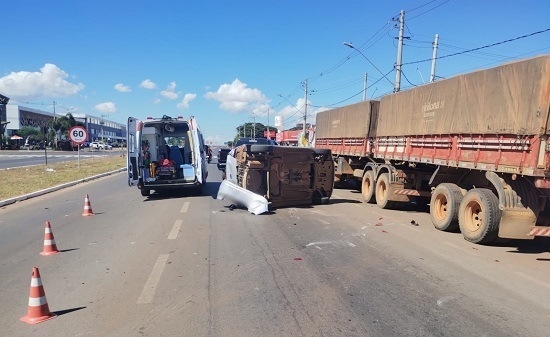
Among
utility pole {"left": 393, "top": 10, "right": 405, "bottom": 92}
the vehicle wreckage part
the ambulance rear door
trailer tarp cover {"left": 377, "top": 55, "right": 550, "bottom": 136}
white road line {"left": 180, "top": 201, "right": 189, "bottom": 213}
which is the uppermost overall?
utility pole {"left": 393, "top": 10, "right": 405, "bottom": 92}

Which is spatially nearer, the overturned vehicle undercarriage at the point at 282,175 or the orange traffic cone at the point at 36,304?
the orange traffic cone at the point at 36,304

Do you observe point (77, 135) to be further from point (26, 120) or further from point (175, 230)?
point (26, 120)

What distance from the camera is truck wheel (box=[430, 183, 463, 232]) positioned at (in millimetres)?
8891

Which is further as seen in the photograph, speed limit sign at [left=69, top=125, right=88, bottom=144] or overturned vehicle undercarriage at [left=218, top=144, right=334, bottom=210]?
speed limit sign at [left=69, top=125, right=88, bottom=144]

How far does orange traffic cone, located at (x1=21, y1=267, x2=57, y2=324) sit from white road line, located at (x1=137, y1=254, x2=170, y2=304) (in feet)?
3.13

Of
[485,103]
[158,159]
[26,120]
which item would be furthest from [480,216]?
[26,120]

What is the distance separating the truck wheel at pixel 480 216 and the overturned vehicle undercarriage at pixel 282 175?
4.77 meters

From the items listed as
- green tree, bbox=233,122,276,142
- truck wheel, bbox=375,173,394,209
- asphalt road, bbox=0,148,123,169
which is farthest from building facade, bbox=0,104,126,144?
truck wheel, bbox=375,173,394,209

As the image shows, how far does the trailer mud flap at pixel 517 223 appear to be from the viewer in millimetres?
7270

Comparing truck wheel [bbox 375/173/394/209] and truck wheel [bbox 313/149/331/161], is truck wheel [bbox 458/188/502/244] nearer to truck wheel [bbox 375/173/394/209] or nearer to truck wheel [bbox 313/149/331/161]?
truck wheel [bbox 375/173/394/209]

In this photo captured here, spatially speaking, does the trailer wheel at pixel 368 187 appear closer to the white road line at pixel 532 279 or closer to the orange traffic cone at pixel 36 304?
the white road line at pixel 532 279

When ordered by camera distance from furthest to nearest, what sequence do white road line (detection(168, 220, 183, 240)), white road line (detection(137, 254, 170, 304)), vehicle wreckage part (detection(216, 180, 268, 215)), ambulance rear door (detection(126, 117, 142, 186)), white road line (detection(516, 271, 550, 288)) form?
ambulance rear door (detection(126, 117, 142, 186))
vehicle wreckage part (detection(216, 180, 268, 215))
white road line (detection(168, 220, 183, 240))
white road line (detection(516, 271, 550, 288))
white road line (detection(137, 254, 170, 304))

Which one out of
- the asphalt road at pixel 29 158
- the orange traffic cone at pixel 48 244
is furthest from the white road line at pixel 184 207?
the asphalt road at pixel 29 158

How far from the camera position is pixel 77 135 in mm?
23672
